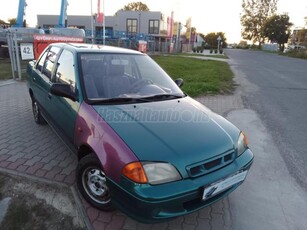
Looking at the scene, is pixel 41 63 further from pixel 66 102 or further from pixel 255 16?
pixel 255 16

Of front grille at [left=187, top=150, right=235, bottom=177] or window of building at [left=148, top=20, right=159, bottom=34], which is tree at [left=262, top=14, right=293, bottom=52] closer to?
window of building at [left=148, top=20, right=159, bottom=34]

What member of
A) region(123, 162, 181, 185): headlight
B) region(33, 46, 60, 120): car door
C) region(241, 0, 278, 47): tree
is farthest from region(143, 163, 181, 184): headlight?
region(241, 0, 278, 47): tree

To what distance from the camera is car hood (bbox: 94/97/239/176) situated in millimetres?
2160

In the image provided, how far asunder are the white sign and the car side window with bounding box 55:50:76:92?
6.51 meters

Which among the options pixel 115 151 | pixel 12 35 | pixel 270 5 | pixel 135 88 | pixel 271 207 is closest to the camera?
pixel 115 151

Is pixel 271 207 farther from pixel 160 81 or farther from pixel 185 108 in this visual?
pixel 160 81

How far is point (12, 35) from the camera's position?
898cm

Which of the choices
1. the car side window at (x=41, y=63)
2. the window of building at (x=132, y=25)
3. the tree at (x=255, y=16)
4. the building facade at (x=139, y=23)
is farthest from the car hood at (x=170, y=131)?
the tree at (x=255, y=16)

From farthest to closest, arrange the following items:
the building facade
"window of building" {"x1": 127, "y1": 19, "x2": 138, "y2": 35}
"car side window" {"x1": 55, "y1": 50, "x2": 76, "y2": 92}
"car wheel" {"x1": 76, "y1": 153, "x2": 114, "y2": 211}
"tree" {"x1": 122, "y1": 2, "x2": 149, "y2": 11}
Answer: "tree" {"x1": 122, "y1": 2, "x2": 149, "y2": 11} < "window of building" {"x1": 127, "y1": 19, "x2": 138, "y2": 35} < the building facade < "car side window" {"x1": 55, "y1": 50, "x2": 76, "y2": 92} < "car wheel" {"x1": 76, "y1": 153, "x2": 114, "y2": 211}

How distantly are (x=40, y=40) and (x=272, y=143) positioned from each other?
28.2 feet

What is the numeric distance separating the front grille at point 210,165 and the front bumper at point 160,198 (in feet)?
0.15

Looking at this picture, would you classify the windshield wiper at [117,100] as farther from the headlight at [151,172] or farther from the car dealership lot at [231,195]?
the car dealership lot at [231,195]

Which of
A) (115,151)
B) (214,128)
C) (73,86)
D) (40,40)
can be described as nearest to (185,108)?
(214,128)

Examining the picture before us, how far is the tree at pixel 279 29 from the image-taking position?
193 ft
